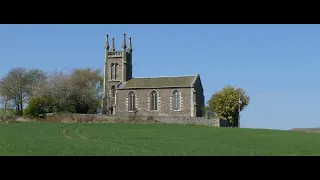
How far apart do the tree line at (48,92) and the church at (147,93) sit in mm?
2677

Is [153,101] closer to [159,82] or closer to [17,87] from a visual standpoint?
[159,82]

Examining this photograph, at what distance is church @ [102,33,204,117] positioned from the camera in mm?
49569

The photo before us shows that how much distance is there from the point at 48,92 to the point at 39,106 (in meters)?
3.57

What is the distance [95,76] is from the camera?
65.3 metres

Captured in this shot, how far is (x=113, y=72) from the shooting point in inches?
2162

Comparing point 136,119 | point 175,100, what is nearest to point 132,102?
point 175,100

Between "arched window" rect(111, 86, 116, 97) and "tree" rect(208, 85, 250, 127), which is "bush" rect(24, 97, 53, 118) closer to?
"arched window" rect(111, 86, 116, 97)

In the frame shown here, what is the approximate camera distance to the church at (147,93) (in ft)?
163
